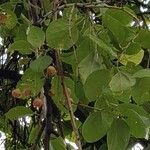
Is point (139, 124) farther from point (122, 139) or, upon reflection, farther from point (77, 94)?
point (77, 94)

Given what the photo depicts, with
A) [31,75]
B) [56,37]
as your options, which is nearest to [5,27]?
[31,75]

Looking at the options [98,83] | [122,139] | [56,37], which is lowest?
[122,139]

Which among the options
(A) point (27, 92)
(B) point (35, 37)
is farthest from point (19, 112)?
(B) point (35, 37)

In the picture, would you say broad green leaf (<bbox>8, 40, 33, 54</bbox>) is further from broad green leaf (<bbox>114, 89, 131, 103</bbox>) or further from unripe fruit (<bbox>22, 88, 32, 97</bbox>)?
broad green leaf (<bbox>114, 89, 131, 103</bbox>)

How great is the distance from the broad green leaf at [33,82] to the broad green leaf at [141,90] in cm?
21

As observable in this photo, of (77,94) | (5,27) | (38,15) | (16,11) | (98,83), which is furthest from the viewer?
(16,11)

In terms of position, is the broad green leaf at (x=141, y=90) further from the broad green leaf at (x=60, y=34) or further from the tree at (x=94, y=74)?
the broad green leaf at (x=60, y=34)

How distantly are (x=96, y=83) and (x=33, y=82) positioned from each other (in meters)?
0.18

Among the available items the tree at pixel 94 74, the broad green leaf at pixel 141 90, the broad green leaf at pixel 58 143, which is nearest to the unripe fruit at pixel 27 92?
the tree at pixel 94 74

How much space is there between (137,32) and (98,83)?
13 centimetres

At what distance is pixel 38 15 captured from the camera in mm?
1114

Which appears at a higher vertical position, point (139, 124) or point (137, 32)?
point (137, 32)

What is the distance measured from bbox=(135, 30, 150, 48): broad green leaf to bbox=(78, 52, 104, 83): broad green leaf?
0.08 metres

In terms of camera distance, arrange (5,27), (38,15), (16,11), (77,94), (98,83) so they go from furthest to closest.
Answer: (16,11), (5,27), (38,15), (77,94), (98,83)
